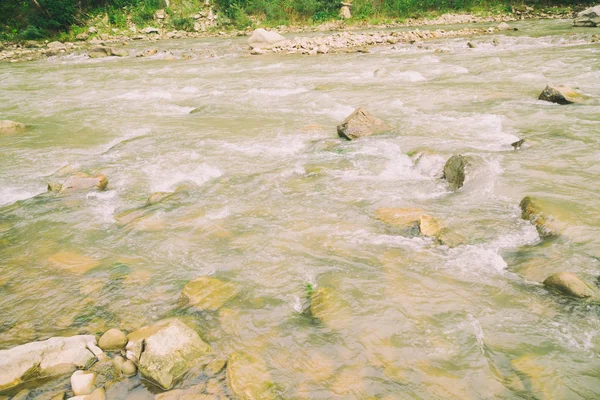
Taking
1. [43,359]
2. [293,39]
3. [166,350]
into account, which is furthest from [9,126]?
[293,39]

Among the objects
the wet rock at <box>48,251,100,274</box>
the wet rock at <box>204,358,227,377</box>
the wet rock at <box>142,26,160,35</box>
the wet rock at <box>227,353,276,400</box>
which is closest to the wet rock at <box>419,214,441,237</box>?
the wet rock at <box>227,353,276,400</box>

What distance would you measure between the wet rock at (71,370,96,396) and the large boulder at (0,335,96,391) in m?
0.09

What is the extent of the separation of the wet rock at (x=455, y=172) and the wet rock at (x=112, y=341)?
363 cm

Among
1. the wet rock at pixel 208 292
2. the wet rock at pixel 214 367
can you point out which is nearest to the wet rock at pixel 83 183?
the wet rock at pixel 208 292

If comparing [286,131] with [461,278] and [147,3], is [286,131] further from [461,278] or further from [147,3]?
[147,3]

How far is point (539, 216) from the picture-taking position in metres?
3.54

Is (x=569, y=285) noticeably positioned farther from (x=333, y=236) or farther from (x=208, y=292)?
(x=208, y=292)

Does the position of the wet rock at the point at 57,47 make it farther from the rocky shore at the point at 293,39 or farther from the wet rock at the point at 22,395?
the wet rock at the point at 22,395

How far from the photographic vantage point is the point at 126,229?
3.95m

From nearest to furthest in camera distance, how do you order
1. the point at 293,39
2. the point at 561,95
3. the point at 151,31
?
the point at 561,95 < the point at 293,39 < the point at 151,31

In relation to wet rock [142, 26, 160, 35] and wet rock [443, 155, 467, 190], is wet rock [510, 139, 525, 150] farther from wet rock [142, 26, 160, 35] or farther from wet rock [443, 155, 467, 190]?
wet rock [142, 26, 160, 35]

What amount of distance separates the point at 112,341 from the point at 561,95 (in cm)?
791

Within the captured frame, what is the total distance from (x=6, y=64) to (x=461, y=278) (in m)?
22.0

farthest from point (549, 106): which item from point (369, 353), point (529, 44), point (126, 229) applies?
point (529, 44)
